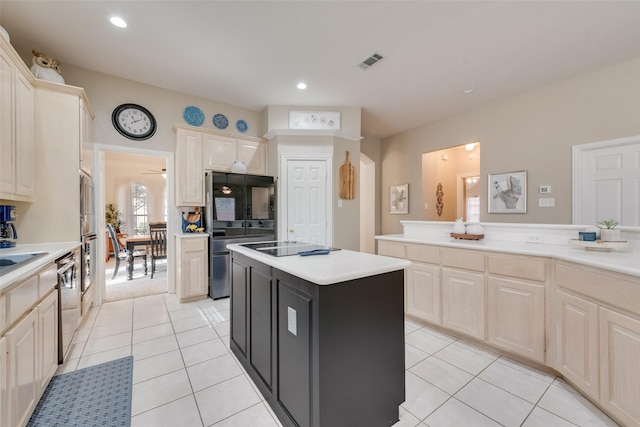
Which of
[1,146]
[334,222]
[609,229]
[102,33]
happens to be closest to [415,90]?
[334,222]

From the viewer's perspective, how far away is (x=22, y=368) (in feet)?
4.35

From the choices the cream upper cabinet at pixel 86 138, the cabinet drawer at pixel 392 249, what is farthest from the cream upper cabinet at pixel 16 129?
the cabinet drawer at pixel 392 249

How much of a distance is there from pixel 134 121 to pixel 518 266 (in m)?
4.62

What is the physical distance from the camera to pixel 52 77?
252 cm

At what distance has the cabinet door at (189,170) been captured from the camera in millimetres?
3580

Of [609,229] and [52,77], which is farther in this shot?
[52,77]

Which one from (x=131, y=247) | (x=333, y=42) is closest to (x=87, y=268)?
(x=131, y=247)

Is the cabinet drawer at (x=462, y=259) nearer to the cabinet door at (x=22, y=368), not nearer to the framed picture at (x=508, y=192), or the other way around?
the framed picture at (x=508, y=192)

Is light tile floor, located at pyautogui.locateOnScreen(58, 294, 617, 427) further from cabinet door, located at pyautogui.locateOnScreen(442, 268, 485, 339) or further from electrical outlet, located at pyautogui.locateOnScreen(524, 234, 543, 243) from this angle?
electrical outlet, located at pyautogui.locateOnScreen(524, 234, 543, 243)

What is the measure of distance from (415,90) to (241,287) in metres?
3.51

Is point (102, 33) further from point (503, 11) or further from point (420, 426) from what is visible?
Result: point (420, 426)

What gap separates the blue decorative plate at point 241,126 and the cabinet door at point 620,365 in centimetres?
450

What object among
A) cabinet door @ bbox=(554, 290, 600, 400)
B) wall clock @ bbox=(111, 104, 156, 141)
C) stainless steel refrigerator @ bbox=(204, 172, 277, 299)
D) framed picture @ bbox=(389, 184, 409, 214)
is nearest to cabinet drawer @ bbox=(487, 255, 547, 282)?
cabinet door @ bbox=(554, 290, 600, 400)

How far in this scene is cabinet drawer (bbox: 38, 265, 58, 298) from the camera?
1.59 m
